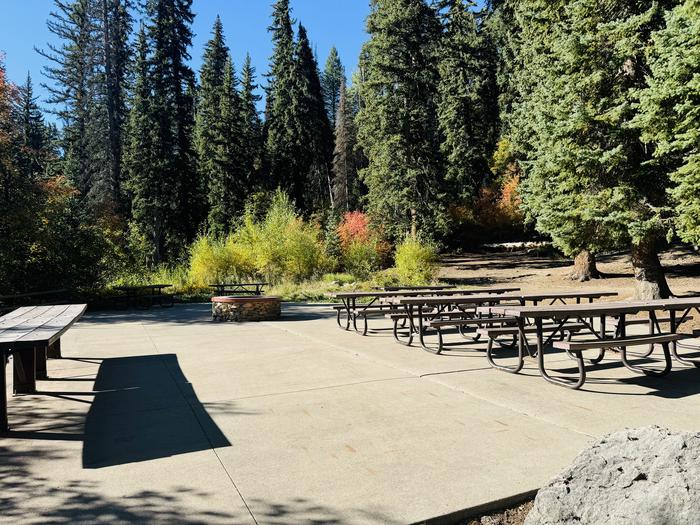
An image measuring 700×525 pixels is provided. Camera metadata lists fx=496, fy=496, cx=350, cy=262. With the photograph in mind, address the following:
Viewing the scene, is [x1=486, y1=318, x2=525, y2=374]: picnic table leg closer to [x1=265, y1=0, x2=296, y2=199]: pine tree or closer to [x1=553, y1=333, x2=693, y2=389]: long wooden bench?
[x1=553, y1=333, x2=693, y2=389]: long wooden bench

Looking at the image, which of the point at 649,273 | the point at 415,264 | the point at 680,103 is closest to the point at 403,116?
the point at 415,264

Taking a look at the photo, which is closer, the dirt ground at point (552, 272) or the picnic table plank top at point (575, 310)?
the picnic table plank top at point (575, 310)

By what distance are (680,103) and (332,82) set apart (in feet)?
237

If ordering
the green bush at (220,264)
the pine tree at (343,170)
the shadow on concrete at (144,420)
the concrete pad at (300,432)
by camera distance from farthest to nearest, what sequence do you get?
the pine tree at (343,170)
the green bush at (220,264)
the shadow on concrete at (144,420)
the concrete pad at (300,432)

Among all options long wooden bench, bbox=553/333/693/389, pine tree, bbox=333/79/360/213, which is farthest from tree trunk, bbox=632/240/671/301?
pine tree, bbox=333/79/360/213

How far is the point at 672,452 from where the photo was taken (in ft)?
6.05

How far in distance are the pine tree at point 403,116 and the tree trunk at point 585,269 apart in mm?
9189

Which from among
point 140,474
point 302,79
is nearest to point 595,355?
point 140,474

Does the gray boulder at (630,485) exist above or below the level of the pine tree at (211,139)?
below

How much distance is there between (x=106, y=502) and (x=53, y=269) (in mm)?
14276

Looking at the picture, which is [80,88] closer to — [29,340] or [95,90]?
[95,90]

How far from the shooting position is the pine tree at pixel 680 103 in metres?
8.43

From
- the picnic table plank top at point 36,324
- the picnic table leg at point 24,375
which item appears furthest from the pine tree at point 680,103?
the picnic table leg at point 24,375

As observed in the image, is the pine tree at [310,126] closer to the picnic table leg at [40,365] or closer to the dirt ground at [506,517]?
the picnic table leg at [40,365]
